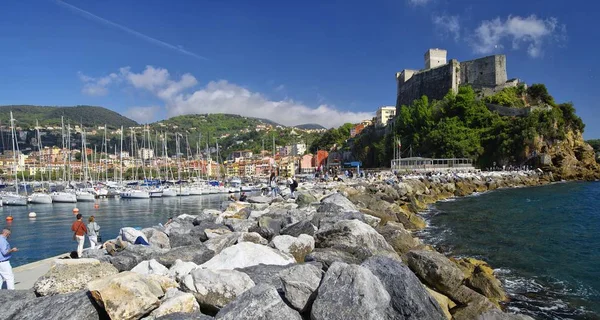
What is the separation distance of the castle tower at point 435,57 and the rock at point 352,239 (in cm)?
8041

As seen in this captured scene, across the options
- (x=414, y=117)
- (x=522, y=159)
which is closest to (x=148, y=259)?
(x=522, y=159)

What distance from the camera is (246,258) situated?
23.1 ft

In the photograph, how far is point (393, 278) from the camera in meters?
5.26

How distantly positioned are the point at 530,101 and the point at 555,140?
10864 millimetres

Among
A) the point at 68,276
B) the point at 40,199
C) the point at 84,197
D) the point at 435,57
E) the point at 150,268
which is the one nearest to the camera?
the point at 68,276

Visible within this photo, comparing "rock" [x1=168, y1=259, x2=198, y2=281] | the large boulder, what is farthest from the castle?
"rock" [x1=168, y1=259, x2=198, y2=281]

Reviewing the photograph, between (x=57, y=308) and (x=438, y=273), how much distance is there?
6.33m

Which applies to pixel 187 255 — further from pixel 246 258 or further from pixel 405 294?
pixel 405 294

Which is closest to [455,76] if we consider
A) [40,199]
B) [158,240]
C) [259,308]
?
[40,199]

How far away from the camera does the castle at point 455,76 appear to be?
6806 centimetres

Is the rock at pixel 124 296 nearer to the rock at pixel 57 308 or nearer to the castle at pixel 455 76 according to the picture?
the rock at pixel 57 308

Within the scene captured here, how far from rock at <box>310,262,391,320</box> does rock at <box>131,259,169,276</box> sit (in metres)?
3.03

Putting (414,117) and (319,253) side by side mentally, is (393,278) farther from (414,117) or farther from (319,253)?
(414,117)

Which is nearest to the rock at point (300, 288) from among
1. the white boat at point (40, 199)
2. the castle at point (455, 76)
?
the white boat at point (40, 199)
